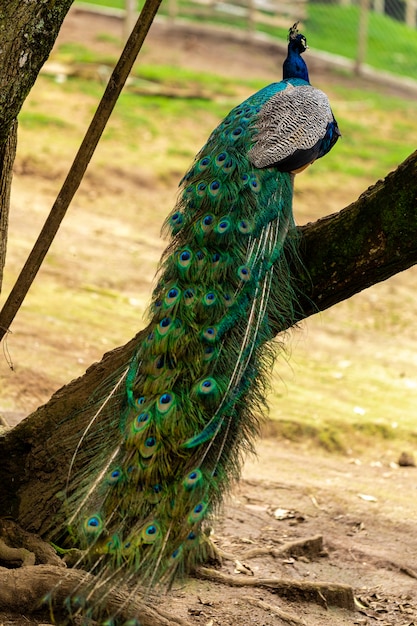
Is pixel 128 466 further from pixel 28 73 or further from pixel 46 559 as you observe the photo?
pixel 28 73

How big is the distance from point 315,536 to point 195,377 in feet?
5.81

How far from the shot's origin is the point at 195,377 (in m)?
3.73

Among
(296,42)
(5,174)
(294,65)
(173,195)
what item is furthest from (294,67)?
(173,195)

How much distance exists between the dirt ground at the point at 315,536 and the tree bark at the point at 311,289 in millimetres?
760

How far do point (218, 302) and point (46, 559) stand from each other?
1.35 meters

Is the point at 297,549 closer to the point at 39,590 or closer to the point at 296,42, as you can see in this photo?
the point at 39,590

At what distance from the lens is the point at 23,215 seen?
411 inches

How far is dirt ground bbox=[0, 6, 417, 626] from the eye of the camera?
13.9 ft

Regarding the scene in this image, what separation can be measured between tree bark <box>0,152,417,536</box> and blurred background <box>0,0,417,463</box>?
0.37 meters

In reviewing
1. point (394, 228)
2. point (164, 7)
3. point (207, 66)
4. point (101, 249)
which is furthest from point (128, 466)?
point (164, 7)

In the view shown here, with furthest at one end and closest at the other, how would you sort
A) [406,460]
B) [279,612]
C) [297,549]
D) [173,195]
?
[173,195] < [406,460] < [297,549] < [279,612]

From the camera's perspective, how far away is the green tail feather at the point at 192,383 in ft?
11.2

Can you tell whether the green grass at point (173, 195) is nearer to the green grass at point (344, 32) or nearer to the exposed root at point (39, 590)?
the green grass at point (344, 32)

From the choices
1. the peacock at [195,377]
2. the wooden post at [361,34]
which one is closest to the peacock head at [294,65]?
the peacock at [195,377]
